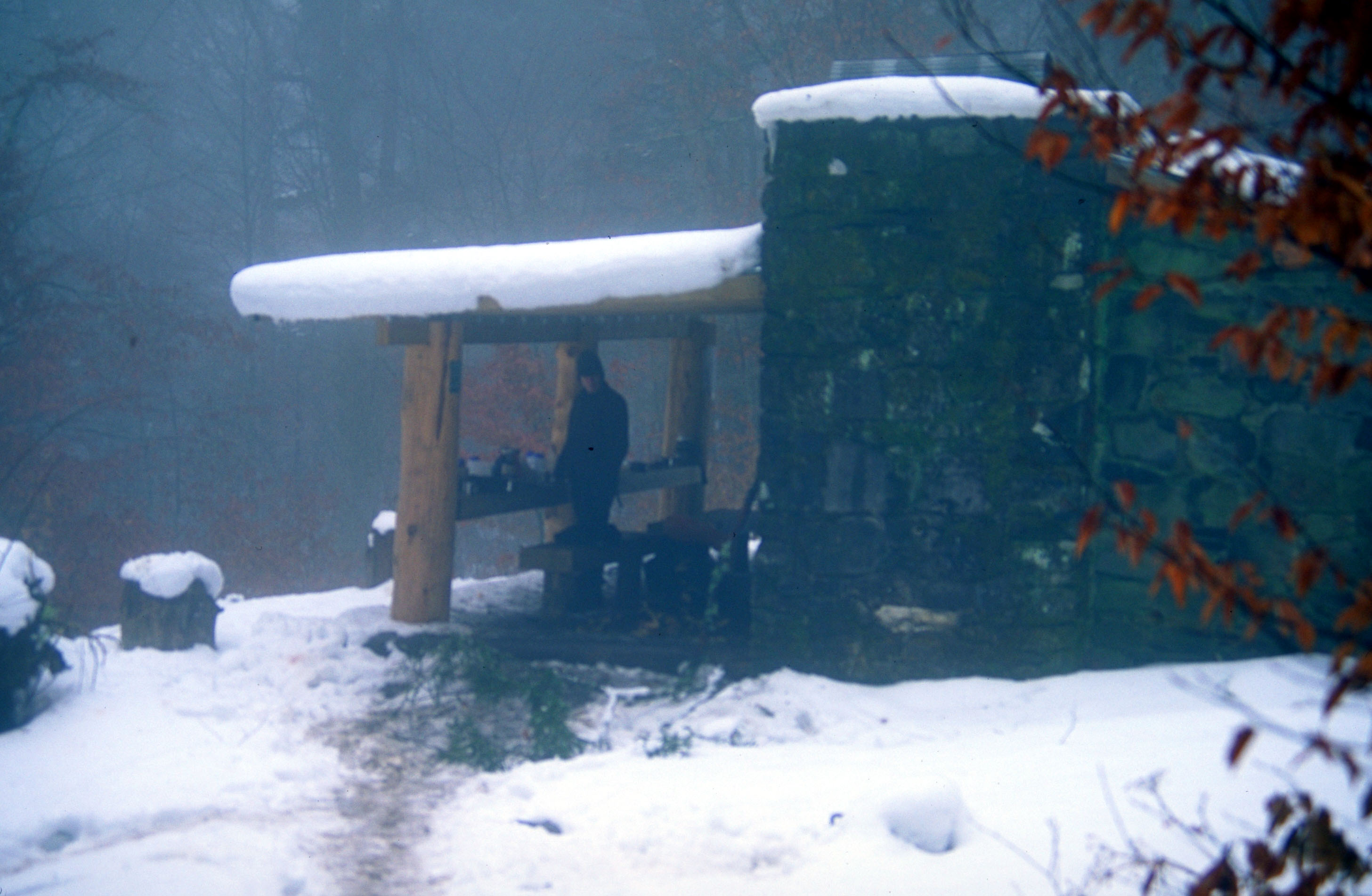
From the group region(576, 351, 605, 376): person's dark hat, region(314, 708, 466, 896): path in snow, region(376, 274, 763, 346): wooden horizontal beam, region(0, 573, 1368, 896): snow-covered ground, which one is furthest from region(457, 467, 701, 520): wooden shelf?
region(314, 708, 466, 896): path in snow

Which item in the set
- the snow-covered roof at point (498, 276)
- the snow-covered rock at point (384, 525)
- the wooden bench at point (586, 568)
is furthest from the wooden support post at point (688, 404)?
the snow-covered roof at point (498, 276)

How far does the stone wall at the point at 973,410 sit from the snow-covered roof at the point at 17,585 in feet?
11.8

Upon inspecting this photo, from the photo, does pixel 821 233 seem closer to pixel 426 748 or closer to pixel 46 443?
pixel 426 748

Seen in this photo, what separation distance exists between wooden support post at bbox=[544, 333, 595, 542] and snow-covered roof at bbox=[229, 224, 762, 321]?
2.57 metres

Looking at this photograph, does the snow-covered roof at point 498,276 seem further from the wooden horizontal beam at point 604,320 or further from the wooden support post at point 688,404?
the wooden support post at point 688,404

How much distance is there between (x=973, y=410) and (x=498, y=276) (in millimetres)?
2717

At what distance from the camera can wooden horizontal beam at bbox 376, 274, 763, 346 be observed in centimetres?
554

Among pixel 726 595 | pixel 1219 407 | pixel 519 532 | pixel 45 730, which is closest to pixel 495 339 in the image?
pixel 726 595

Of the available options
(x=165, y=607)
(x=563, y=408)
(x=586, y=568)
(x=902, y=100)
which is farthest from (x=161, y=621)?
(x=902, y=100)

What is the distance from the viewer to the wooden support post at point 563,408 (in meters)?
8.84

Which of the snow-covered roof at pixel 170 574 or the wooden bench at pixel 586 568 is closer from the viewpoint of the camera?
the snow-covered roof at pixel 170 574

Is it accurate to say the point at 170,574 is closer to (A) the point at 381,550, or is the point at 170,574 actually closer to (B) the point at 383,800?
(A) the point at 381,550

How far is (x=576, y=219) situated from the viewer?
54.6ft

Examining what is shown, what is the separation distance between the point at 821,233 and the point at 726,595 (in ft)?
8.34
